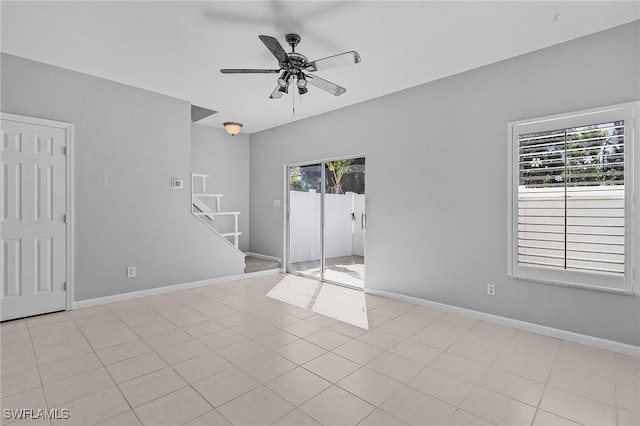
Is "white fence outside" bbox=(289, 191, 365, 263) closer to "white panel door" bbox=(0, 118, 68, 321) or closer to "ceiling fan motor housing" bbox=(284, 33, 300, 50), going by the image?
"ceiling fan motor housing" bbox=(284, 33, 300, 50)

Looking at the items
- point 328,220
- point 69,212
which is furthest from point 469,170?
point 69,212

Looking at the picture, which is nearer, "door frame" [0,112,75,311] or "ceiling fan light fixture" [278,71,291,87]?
"ceiling fan light fixture" [278,71,291,87]

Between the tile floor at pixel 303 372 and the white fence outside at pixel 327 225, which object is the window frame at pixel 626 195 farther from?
the white fence outside at pixel 327 225

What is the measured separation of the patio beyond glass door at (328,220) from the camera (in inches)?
204

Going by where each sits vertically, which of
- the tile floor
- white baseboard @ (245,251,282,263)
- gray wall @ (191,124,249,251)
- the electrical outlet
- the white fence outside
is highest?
gray wall @ (191,124,249,251)

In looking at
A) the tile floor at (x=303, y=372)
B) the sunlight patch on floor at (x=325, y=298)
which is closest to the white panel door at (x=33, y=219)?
the tile floor at (x=303, y=372)

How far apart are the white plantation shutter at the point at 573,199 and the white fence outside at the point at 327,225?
7.47 feet

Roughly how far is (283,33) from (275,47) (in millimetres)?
565

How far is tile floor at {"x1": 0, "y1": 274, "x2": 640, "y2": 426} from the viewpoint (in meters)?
2.00

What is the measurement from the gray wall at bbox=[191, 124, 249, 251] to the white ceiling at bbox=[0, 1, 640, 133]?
2.16 m

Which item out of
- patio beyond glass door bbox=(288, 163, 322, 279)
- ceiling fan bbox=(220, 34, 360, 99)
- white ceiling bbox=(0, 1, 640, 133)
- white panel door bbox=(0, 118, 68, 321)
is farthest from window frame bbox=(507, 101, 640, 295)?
white panel door bbox=(0, 118, 68, 321)

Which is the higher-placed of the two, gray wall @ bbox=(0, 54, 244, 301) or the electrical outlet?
gray wall @ bbox=(0, 54, 244, 301)

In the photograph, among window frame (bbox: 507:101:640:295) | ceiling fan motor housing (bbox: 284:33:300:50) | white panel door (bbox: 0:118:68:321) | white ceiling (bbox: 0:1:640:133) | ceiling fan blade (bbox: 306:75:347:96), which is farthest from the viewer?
white panel door (bbox: 0:118:68:321)

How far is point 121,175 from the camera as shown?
424cm
